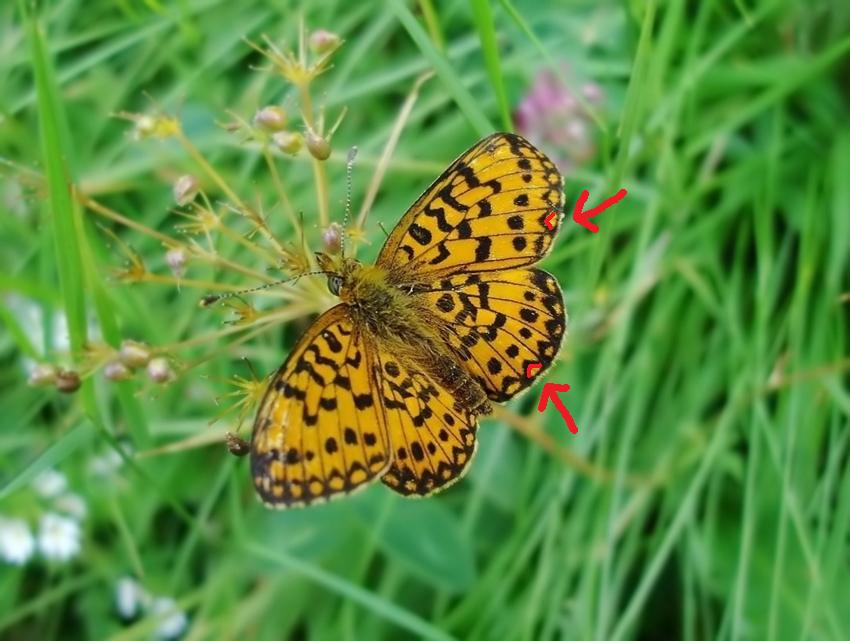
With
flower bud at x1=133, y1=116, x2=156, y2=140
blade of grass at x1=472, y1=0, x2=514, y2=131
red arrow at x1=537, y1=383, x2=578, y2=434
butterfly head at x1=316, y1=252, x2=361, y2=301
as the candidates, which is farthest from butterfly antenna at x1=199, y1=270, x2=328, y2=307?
red arrow at x1=537, y1=383, x2=578, y2=434

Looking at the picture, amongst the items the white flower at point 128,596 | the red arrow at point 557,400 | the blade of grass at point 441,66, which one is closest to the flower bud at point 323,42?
the blade of grass at point 441,66

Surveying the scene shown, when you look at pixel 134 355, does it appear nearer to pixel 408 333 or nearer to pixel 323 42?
pixel 408 333

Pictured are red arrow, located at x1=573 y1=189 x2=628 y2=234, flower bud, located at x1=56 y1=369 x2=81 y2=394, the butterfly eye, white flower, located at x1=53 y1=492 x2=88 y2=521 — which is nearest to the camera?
flower bud, located at x1=56 y1=369 x2=81 y2=394

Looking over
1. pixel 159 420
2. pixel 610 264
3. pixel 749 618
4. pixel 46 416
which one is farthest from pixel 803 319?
pixel 46 416

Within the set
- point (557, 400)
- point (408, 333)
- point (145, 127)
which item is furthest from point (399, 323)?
point (557, 400)

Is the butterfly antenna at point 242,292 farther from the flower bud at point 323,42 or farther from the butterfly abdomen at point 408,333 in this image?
the flower bud at point 323,42

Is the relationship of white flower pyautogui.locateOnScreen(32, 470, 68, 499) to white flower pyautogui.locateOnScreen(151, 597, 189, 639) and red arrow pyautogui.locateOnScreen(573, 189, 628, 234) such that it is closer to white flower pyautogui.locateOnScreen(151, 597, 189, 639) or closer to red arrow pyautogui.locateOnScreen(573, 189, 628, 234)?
white flower pyautogui.locateOnScreen(151, 597, 189, 639)
